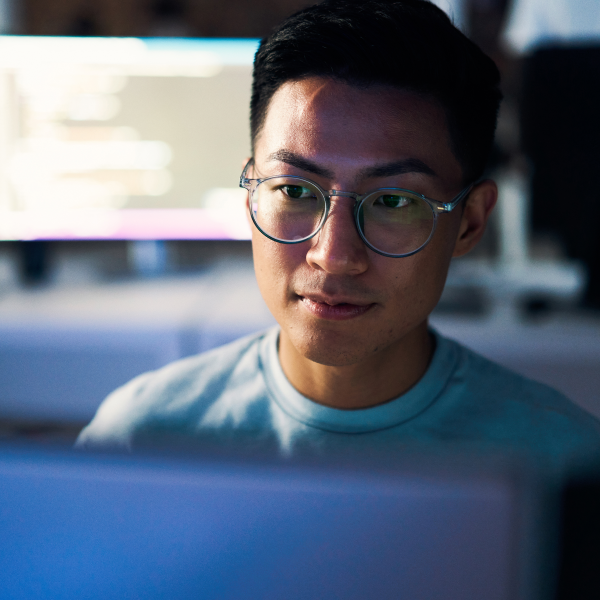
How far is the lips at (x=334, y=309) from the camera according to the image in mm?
606

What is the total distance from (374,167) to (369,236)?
0.23 feet

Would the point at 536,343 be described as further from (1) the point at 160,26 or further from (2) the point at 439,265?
(1) the point at 160,26

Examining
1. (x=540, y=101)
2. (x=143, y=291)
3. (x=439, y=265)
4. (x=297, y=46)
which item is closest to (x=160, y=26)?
(x=143, y=291)

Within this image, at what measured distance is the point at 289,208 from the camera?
615mm

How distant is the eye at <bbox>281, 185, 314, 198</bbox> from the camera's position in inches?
23.8

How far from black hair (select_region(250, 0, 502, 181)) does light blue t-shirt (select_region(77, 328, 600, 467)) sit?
0.26m

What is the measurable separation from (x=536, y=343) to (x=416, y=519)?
1.10 meters

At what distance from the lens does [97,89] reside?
60.9 inches

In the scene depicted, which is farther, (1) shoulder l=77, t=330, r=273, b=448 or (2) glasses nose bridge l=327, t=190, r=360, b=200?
(1) shoulder l=77, t=330, r=273, b=448

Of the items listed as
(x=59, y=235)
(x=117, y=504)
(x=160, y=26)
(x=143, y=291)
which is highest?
(x=160, y=26)

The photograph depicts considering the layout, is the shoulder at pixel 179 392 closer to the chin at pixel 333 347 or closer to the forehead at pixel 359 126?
the chin at pixel 333 347

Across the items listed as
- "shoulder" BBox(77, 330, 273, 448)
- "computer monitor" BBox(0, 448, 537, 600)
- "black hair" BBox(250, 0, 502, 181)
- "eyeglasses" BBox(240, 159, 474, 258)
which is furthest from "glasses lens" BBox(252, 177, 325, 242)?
"computer monitor" BBox(0, 448, 537, 600)

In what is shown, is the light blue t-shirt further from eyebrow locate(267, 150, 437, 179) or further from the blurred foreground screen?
the blurred foreground screen

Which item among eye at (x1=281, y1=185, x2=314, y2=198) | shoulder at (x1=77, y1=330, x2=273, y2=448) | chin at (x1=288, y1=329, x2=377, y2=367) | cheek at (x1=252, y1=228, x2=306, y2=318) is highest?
eye at (x1=281, y1=185, x2=314, y2=198)
